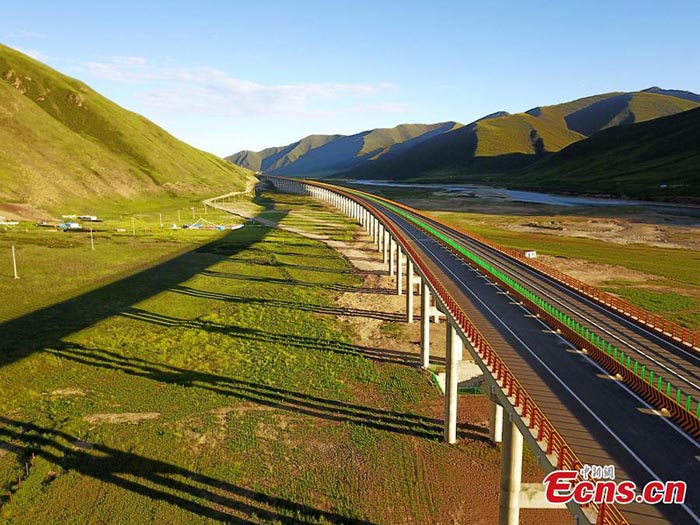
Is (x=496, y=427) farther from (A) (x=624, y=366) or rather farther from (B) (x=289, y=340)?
(B) (x=289, y=340)

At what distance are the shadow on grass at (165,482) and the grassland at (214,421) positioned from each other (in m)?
0.10

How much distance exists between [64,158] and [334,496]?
185781 mm

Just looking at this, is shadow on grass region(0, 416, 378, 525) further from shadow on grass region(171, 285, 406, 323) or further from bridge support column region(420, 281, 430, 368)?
shadow on grass region(171, 285, 406, 323)

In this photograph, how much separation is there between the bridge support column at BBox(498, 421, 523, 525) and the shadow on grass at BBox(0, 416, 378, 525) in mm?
7671

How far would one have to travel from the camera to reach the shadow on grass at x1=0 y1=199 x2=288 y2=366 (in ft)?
153

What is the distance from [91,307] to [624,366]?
5680cm

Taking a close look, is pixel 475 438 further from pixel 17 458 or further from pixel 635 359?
pixel 17 458

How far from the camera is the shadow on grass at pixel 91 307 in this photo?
4650 cm

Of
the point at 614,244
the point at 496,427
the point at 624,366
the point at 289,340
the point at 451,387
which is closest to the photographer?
the point at 624,366

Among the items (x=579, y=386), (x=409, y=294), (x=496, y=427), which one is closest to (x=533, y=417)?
(x=579, y=386)

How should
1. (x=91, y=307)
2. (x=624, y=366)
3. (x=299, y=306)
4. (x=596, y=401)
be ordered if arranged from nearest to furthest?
(x=596, y=401) → (x=624, y=366) → (x=91, y=307) → (x=299, y=306)

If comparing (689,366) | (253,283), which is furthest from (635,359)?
(253,283)

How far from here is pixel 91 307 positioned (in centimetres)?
5800

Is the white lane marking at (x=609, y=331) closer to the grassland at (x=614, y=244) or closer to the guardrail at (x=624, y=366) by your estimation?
the guardrail at (x=624, y=366)
